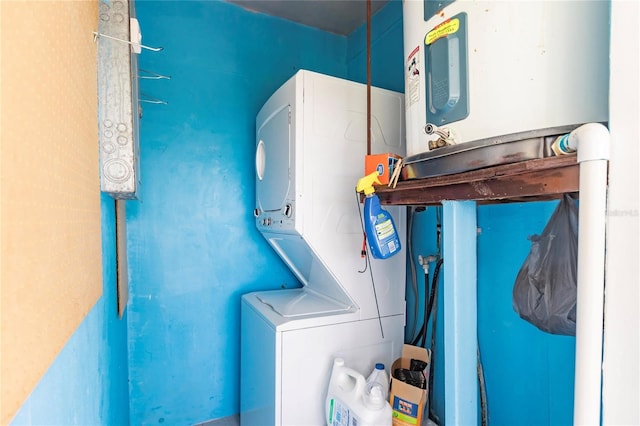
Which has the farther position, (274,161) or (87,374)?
(274,161)

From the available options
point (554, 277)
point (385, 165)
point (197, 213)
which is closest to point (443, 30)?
point (385, 165)

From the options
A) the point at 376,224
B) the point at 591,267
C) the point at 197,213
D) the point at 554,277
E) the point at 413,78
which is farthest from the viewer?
the point at 197,213

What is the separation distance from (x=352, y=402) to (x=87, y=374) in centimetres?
128

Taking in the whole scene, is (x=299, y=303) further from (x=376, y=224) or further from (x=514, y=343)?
(x=514, y=343)

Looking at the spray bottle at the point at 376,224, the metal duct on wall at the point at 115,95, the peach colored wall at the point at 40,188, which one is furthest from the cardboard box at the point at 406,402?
the metal duct on wall at the point at 115,95

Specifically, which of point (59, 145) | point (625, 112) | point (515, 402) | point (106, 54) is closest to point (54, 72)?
point (59, 145)

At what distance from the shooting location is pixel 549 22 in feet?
3.00

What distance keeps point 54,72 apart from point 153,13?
7.50ft

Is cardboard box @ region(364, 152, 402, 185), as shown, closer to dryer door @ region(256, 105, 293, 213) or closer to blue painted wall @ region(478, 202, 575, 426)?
dryer door @ region(256, 105, 293, 213)

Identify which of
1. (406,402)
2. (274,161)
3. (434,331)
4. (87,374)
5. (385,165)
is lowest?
(406,402)

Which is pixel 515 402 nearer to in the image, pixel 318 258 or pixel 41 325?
pixel 318 258

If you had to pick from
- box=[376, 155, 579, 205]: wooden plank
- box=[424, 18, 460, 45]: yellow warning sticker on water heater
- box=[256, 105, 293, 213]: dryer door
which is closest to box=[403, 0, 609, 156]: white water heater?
box=[424, 18, 460, 45]: yellow warning sticker on water heater

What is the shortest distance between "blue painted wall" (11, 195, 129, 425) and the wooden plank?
1110mm

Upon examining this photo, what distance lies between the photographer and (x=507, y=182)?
93 centimetres
